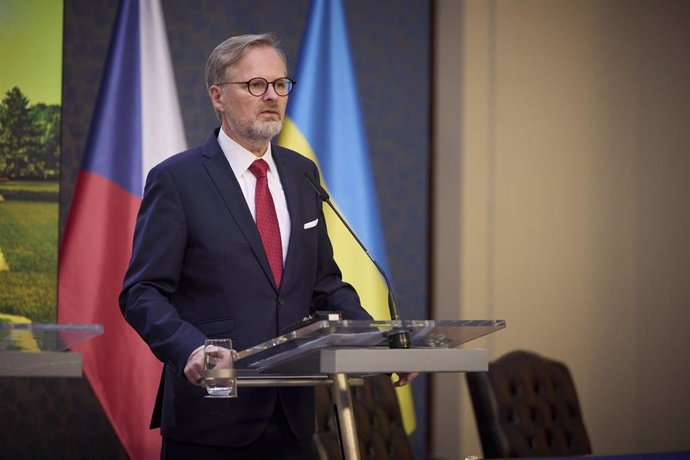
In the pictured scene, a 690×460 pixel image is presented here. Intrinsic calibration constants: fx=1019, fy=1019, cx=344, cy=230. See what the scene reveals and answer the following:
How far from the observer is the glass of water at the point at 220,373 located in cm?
184

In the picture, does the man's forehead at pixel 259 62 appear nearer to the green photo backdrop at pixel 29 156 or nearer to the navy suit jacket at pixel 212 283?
the navy suit jacket at pixel 212 283

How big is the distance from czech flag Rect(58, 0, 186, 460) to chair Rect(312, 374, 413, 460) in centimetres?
122

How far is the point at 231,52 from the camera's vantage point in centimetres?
266

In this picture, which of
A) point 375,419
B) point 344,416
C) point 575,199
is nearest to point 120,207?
point 375,419

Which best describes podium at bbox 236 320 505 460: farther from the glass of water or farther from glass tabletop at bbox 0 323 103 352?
glass tabletop at bbox 0 323 103 352

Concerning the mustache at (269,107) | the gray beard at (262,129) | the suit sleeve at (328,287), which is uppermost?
the mustache at (269,107)

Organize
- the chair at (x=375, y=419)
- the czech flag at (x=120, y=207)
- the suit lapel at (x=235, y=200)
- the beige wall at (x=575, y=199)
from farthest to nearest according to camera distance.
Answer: the beige wall at (x=575, y=199) < the czech flag at (x=120, y=207) < the chair at (x=375, y=419) < the suit lapel at (x=235, y=200)

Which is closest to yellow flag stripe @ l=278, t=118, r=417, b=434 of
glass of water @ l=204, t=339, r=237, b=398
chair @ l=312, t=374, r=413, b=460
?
chair @ l=312, t=374, r=413, b=460

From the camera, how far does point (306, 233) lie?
2625mm

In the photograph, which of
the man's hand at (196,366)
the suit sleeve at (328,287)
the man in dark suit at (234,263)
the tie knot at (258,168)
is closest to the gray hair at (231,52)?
the man in dark suit at (234,263)

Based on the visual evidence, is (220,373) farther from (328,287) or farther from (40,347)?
(328,287)

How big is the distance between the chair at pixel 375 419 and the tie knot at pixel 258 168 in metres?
1.02

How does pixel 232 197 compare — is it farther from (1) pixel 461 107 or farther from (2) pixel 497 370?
(1) pixel 461 107

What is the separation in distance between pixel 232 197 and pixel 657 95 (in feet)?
12.8
